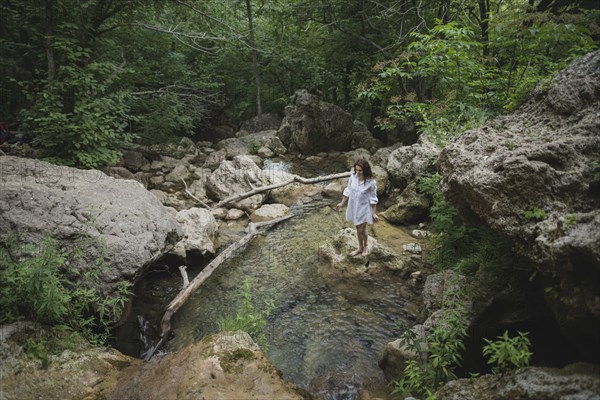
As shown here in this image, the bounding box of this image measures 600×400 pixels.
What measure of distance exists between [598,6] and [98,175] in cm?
1031

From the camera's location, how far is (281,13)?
15289 mm

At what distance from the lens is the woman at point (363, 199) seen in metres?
6.69

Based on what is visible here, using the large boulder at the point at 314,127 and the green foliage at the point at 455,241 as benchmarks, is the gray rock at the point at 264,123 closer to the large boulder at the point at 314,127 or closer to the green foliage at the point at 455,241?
the large boulder at the point at 314,127

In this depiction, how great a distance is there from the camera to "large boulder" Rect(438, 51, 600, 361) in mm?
2273

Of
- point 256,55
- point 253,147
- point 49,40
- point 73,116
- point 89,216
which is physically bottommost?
point 89,216

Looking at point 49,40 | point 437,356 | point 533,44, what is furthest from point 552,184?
point 49,40

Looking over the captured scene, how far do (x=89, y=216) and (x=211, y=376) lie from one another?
362cm

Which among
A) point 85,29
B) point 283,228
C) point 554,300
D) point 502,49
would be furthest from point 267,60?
point 554,300

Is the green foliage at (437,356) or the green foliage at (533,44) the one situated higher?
the green foliage at (533,44)

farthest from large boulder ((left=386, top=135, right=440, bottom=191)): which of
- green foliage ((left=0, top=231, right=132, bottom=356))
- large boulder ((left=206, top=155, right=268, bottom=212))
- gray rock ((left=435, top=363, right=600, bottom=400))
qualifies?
green foliage ((left=0, top=231, right=132, bottom=356))

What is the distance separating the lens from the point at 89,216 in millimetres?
5398

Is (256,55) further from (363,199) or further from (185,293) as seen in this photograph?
(185,293)

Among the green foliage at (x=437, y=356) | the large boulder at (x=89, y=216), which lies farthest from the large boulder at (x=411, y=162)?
the large boulder at (x=89, y=216)

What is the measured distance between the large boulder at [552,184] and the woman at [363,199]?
2.33m
